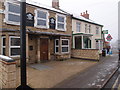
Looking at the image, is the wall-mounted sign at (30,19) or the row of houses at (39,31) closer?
the row of houses at (39,31)

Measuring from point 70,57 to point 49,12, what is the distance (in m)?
6.54

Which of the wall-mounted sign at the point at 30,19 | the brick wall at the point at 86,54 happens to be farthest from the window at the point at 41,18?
the brick wall at the point at 86,54

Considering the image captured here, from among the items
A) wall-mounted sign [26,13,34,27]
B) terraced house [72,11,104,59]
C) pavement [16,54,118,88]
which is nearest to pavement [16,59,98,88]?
pavement [16,54,118,88]

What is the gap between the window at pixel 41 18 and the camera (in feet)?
31.9

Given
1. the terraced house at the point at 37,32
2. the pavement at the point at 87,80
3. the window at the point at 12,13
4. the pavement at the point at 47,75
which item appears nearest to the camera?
the pavement at the point at 87,80

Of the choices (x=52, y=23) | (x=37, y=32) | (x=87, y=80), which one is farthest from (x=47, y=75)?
(x=52, y=23)

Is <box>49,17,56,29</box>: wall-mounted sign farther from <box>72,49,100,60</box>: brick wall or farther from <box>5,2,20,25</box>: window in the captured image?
<box>72,49,100,60</box>: brick wall

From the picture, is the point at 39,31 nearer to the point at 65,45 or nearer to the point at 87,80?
the point at 65,45

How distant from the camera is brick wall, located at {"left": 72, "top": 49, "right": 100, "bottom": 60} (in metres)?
10.4

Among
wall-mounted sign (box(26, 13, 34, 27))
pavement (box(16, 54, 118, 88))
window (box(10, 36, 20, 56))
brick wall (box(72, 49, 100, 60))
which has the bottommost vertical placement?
pavement (box(16, 54, 118, 88))

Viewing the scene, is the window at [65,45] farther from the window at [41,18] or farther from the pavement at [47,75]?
the pavement at [47,75]

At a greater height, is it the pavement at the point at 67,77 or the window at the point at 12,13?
the window at the point at 12,13

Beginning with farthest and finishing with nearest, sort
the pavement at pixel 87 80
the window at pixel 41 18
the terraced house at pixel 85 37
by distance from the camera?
the terraced house at pixel 85 37
the window at pixel 41 18
the pavement at pixel 87 80

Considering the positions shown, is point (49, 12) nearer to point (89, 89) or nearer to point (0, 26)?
point (0, 26)
